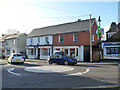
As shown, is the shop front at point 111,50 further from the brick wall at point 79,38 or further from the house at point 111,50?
the brick wall at point 79,38

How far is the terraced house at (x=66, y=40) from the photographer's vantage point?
990 inches

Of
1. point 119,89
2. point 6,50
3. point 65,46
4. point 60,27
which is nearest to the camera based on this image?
point 119,89

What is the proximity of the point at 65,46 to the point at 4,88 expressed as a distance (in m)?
20.9

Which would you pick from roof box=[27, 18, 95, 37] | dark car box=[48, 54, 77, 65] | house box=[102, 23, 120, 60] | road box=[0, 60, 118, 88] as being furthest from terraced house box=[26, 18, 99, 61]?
road box=[0, 60, 118, 88]

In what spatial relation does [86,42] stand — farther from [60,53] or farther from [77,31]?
[60,53]

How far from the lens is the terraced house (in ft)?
82.5

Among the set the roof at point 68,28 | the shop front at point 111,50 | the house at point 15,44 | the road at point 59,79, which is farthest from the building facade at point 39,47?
the road at point 59,79

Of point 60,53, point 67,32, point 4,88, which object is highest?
point 67,32

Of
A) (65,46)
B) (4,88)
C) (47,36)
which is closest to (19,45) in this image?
(47,36)

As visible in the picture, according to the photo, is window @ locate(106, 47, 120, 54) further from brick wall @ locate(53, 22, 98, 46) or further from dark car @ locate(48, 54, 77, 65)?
dark car @ locate(48, 54, 77, 65)

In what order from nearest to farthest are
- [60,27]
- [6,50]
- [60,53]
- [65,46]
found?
[60,53]
[65,46]
[60,27]
[6,50]

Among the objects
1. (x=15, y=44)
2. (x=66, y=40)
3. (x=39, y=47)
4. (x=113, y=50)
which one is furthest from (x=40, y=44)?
(x=113, y=50)

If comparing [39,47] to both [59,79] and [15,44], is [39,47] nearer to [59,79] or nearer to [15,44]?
[15,44]

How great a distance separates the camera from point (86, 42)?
81.7 ft
